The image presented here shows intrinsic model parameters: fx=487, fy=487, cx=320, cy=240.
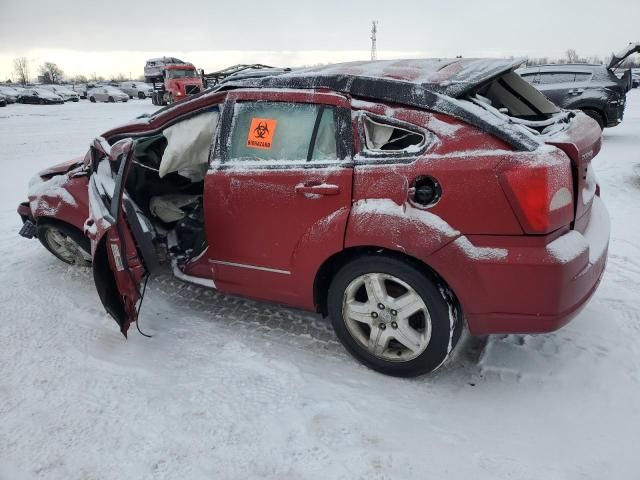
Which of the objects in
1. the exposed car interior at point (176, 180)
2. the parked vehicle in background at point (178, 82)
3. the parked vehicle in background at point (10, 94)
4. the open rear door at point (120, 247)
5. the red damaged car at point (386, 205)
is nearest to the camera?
the red damaged car at point (386, 205)

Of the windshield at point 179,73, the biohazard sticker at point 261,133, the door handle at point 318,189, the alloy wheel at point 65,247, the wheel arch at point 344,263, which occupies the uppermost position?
the windshield at point 179,73

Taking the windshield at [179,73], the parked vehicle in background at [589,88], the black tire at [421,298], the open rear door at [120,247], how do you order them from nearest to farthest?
the black tire at [421,298]
the open rear door at [120,247]
the parked vehicle in background at [589,88]
the windshield at [179,73]

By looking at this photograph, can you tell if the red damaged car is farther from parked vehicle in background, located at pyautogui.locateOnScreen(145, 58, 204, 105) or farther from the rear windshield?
parked vehicle in background, located at pyautogui.locateOnScreen(145, 58, 204, 105)

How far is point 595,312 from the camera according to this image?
3.38 meters

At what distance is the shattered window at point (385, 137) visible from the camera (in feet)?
8.47

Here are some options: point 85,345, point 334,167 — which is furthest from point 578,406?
point 85,345

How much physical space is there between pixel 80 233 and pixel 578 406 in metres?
3.74

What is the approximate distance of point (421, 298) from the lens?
8.29 ft

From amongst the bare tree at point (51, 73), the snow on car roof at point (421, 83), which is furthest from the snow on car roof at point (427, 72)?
the bare tree at point (51, 73)

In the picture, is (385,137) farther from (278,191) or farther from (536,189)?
(536,189)

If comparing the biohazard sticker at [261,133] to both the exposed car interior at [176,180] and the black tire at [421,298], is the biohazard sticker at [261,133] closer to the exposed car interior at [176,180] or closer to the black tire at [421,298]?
the exposed car interior at [176,180]

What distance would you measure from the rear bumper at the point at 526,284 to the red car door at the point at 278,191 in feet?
2.39

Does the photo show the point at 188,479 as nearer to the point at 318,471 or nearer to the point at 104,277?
the point at 318,471

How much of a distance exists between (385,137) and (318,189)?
455 mm
